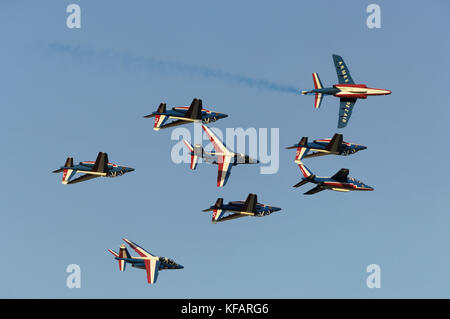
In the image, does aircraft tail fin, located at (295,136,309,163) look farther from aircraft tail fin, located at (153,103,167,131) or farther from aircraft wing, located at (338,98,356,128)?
aircraft tail fin, located at (153,103,167,131)

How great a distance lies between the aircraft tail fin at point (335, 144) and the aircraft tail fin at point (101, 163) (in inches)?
1359

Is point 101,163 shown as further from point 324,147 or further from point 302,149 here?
point 324,147

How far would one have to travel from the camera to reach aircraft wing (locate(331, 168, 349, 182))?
126m

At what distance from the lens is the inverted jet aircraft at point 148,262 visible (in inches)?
4897

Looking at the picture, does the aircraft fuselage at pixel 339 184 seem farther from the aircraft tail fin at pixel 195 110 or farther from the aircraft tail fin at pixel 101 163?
the aircraft tail fin at pixel 101 163

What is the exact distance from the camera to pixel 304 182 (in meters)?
127

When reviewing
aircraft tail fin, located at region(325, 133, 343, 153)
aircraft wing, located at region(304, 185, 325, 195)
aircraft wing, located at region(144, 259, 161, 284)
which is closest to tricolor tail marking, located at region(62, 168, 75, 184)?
aircraft wing, located at region(144, 259, 161, 284)

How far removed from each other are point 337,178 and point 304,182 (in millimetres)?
5219

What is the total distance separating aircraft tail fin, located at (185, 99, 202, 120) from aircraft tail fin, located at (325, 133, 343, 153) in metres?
21.0
